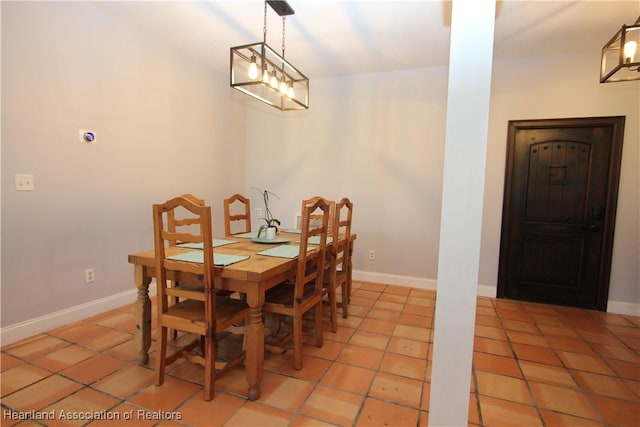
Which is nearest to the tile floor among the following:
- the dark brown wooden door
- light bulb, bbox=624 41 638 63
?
the dark brown wooden door

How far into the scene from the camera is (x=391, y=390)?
1803mm

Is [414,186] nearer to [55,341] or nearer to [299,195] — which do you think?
[299,195]

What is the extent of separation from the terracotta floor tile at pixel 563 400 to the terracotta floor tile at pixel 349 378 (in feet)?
3.11

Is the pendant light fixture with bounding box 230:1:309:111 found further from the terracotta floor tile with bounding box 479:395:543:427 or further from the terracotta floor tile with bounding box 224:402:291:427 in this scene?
the terracotta floor tile with bounding box 479:395:543:427

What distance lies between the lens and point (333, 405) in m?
1.67

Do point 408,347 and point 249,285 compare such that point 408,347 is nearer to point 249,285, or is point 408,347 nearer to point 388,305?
point 388,305

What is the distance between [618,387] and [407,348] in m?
1.24

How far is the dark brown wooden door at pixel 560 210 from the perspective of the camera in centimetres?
307

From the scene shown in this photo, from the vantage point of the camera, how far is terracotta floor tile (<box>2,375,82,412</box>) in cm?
160

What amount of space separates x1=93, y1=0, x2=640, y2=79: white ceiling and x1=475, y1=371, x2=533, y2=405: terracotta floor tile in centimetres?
261

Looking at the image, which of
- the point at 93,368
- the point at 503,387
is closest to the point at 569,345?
the point at 503,387

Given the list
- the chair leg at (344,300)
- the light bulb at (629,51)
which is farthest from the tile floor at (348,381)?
the light bulb at (629,51)

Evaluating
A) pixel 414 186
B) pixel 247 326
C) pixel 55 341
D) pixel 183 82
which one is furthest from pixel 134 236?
pixel 414 186

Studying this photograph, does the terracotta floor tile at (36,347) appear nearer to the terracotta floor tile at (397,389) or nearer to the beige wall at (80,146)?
the beige wall at (80,146)
